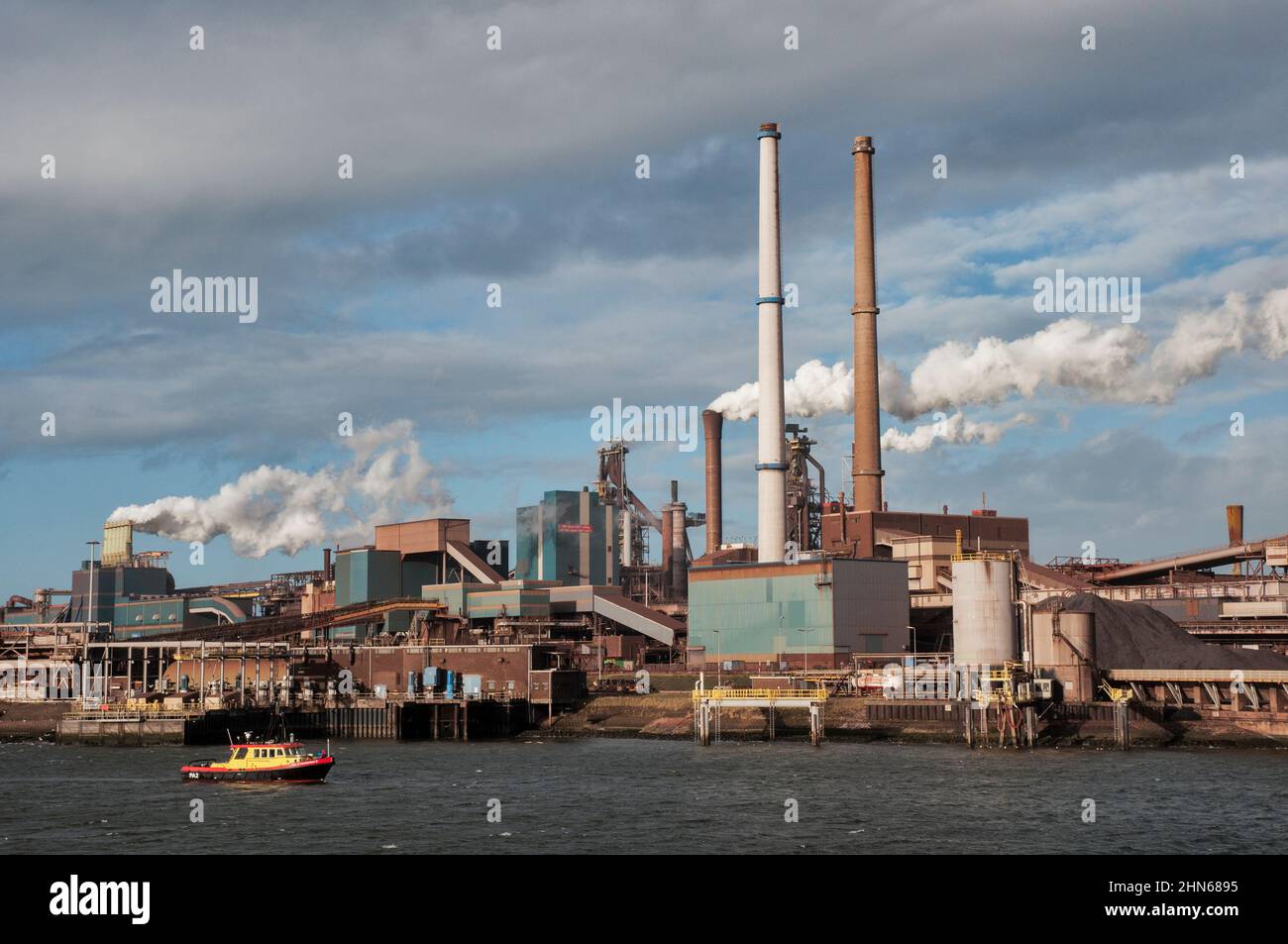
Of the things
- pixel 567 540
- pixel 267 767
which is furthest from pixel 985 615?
pixel 567 540

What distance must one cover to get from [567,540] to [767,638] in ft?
197

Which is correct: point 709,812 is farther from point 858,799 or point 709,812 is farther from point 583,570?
point 583,570

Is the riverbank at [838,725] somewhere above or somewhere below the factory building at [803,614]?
below

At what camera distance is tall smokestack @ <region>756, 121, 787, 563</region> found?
143 m

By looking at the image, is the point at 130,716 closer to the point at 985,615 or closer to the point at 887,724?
the point at 887,724

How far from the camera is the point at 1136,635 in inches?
4154

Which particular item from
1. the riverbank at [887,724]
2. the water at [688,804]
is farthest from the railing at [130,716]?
the riverbank at [887,724]

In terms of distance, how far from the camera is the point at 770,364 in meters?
145

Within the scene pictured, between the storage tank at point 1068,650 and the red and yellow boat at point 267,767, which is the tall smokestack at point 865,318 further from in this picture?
the red and yellow boat at point 267,767

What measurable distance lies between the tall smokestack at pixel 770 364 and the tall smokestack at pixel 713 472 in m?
49.0

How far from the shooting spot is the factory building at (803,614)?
129 meters

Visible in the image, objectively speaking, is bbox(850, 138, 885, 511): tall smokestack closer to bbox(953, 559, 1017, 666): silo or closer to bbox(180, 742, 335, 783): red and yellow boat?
bbox(953, 559, 1017, 666): silo

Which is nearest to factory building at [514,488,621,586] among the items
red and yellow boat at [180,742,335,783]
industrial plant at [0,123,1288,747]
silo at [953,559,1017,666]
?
industrial plant at [0,123,1288,747]
